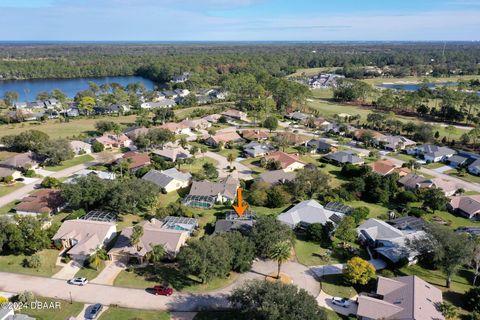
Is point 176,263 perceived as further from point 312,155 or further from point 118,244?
point 312,155

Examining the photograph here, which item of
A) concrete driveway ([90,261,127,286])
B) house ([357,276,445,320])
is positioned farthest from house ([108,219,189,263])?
house ([357,276,445,320])

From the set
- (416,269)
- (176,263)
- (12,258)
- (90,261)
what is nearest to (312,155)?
(416,269)

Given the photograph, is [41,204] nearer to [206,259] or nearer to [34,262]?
[34,262]

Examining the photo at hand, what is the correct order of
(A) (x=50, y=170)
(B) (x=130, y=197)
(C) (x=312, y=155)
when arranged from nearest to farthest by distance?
(B) (x=130, y=197)
(A) (x=50, y=170)
(C) (x=312, y=155)

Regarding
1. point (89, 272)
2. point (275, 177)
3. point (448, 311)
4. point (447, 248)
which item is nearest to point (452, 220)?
point (447, 248)

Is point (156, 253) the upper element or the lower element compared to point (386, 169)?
lower

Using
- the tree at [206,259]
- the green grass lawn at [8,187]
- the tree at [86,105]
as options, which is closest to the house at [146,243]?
the tree at [206,259]
